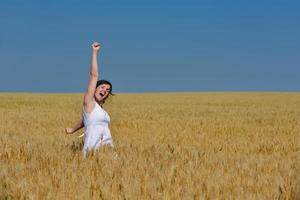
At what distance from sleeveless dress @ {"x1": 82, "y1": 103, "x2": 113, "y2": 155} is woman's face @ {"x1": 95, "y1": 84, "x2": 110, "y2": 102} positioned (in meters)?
0.10

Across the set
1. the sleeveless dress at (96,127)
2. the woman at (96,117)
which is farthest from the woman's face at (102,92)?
the sleeveless dress at (96,127)

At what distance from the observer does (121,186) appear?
4.52 metres

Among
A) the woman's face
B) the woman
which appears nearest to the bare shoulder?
the woman

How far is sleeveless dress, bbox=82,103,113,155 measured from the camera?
7.22 meters

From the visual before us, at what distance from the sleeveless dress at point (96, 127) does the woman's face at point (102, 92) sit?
0.33ft

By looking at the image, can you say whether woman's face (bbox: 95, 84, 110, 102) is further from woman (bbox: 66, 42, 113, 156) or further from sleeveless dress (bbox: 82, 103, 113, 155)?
sleeveless dress (bbox: 82, 103, 113, 155)

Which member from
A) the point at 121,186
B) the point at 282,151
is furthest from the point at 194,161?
the point at 282,151

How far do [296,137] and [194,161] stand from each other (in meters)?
7.43

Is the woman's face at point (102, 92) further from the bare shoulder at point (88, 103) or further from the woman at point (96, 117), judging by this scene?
the bare shoulder at point (88, 103)

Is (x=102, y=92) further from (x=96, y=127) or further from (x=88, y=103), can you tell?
(x=96, y=127)

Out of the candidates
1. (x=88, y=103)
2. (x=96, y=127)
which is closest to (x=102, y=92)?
(x=88, y=103)

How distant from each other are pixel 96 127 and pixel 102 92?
0.42m

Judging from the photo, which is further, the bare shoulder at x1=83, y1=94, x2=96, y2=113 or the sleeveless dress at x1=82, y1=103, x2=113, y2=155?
the sleeveless dress at x1=82, y1=103, x2=113, y2=155

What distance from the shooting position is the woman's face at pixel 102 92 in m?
7.20
